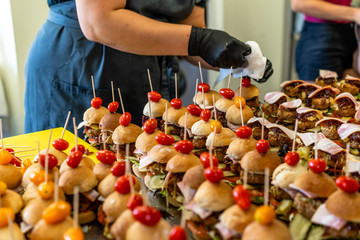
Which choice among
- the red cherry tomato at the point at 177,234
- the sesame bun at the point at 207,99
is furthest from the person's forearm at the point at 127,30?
the red cherry tomato at the point at 177,234

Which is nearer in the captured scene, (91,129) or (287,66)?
(91,129)

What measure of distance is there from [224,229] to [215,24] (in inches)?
212

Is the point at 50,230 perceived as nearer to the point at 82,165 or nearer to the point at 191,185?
the point at 82,165

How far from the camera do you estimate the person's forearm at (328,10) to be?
4.42 meters

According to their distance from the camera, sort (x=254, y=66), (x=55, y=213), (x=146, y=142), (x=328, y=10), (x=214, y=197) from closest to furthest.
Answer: (x=55, y=213)
(x=214, y=197)
(x=146, y=142)
(x=254, y=66)
(x=328, y=10)

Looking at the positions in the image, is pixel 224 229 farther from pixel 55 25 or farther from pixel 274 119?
pixel 55 25

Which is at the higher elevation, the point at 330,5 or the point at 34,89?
the point at 330,5

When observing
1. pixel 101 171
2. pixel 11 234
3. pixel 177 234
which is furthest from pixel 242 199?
pixel 11 234

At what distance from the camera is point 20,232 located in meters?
1.60

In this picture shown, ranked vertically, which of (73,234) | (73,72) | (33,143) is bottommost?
(33,143)

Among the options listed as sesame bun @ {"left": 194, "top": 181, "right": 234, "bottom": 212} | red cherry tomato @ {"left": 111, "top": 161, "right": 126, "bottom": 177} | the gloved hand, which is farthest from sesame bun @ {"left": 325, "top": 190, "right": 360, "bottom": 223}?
the gloved hand

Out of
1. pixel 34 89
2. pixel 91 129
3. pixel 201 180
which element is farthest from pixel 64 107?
pixel 201 180

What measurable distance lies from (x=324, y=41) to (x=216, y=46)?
232 cm

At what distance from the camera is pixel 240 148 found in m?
2.20
